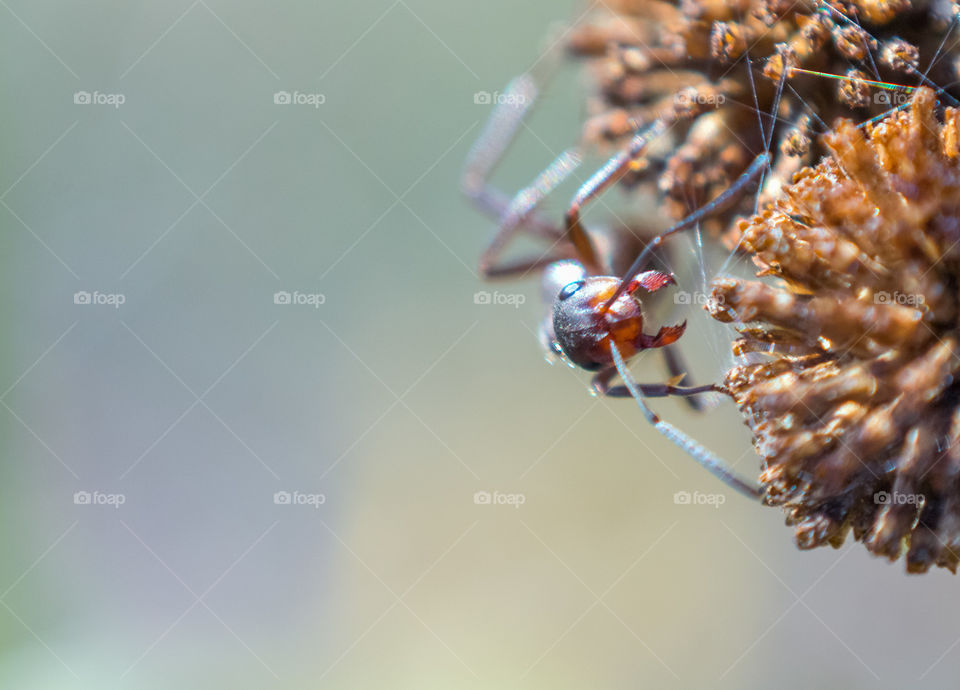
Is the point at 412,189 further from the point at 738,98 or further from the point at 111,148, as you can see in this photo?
the point at 738,98

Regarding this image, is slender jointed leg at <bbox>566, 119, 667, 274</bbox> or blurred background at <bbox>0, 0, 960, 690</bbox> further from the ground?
slender jointed leg at <bbox>566, 119, 667, 274</bbox>

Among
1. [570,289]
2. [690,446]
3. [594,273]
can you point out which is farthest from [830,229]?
[594,273]

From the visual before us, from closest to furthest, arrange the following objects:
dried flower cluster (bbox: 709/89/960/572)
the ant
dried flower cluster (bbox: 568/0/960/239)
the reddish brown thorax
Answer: dried flower cluster (bbox: 709/89/960/572)
dried flower cluster (bbox: 568/0/960/239)
the ant
the reddish brown thorax

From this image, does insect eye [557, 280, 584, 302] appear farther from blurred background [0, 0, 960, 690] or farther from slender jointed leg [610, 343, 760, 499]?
blurred background [0, 0, 960, 690]

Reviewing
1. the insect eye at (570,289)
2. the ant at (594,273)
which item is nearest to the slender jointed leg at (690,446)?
the ant at (594,273)

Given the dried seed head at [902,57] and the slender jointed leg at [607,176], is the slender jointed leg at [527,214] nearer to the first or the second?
the slender jointed leg at [607,176]

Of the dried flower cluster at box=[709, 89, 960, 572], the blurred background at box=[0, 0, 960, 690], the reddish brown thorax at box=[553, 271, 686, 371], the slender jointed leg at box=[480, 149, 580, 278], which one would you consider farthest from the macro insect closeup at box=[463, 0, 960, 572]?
the blurred background at box=[0, 0, 960, 690]

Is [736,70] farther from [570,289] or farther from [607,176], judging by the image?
[570,289]
